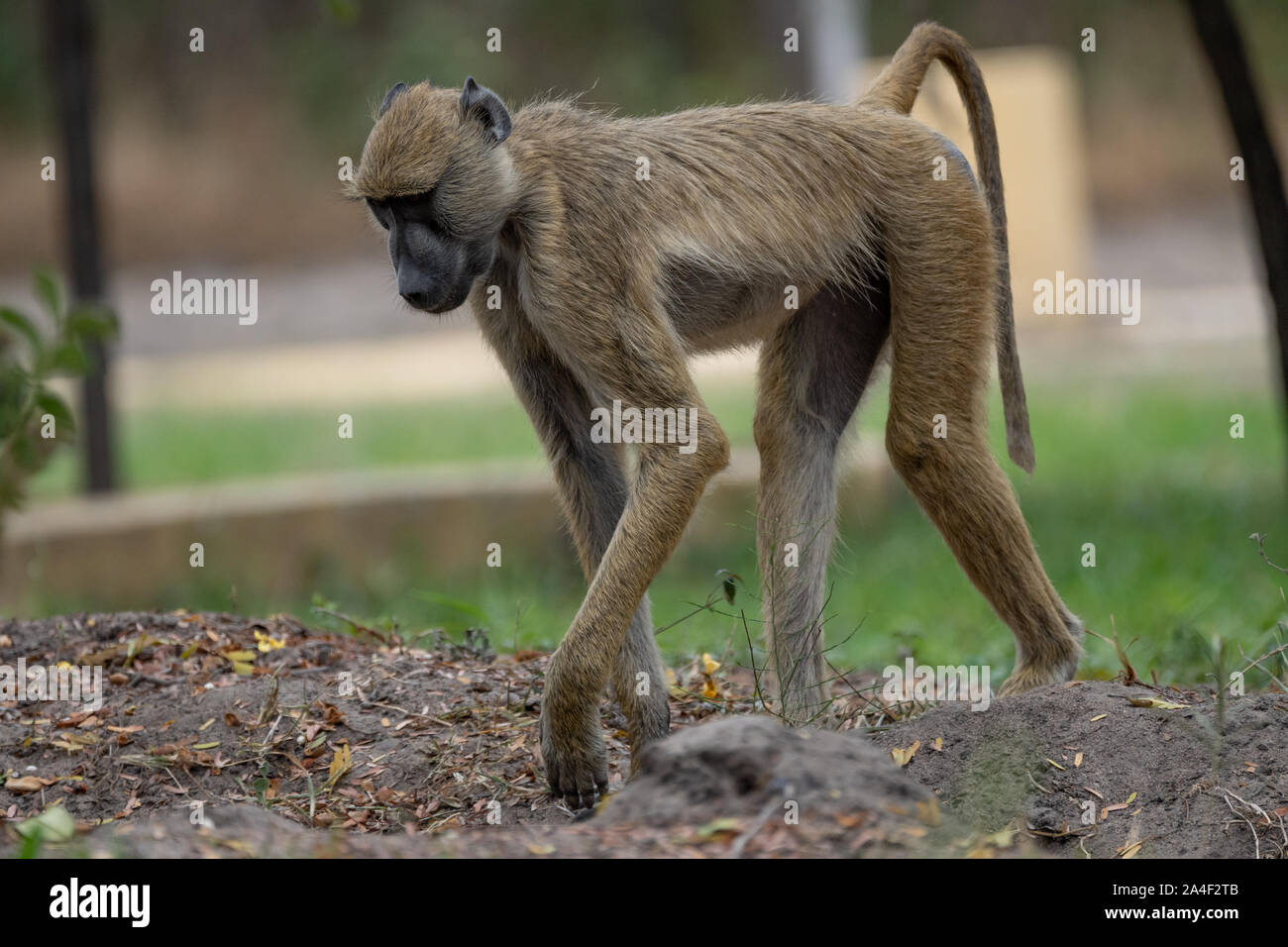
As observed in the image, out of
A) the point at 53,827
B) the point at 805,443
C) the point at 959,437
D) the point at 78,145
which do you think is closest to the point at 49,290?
the point at 805,443

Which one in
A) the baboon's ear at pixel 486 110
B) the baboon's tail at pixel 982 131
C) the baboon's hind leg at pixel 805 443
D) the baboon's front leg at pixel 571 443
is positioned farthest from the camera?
the baboon's tail at pixel 982 131

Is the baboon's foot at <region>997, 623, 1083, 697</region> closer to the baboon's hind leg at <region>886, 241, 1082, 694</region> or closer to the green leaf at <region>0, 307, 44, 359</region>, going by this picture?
the baboon's hind leg at <region>886, 241, 1082, 694</region>

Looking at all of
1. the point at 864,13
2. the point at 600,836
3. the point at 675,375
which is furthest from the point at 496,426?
the point at 864,13

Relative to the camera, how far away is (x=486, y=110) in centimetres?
470

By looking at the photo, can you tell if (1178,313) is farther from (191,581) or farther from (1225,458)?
(191,581)

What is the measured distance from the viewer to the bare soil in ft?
10.7

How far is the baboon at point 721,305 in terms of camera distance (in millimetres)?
4438

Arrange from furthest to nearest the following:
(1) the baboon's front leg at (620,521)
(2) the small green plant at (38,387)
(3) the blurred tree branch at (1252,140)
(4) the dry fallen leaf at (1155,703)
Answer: (3) the blurred tree branch at (1252,140)
(2) the small green plant at (38,387)
(4) the dry fallen leaf at (1155,703)
(1) the baboon's front leg at (620,521)

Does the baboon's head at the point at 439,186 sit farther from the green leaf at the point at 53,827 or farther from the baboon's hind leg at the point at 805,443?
the green leaf at the point at 53,827

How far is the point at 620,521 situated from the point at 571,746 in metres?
0.65

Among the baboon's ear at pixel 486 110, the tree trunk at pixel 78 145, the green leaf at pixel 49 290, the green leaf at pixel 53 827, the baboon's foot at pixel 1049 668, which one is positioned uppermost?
the tree trunk at pixel 78 145

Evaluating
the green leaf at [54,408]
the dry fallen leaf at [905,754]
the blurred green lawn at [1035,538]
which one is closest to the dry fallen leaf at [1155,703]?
the blurred green lawn at [1035,538]

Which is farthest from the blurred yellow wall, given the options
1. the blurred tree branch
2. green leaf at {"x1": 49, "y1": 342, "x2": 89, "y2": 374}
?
green leaf at {"x1": 49, "y1": 342, "x2": 89, "y2": 374}

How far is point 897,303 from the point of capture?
506 centimetres
